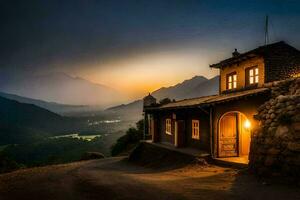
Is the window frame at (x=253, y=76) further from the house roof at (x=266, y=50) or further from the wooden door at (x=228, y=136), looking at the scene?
the wooden door at (x=228, y=136)

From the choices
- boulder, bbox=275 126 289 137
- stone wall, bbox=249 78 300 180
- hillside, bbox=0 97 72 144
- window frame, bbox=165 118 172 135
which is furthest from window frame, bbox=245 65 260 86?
hillside, bbox=0 97 72 144

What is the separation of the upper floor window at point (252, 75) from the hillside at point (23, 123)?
470ft

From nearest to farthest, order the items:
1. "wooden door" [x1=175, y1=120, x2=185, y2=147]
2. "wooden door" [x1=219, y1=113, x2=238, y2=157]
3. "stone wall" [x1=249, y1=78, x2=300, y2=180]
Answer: "stone wall" [x1=249, y1=78, x2=300, y2=180] < "wooden door" [x1=219, y1=113, x2=238, y2=157] < "wooden door" [x1=175, y1=120, x2=185, y2=147]

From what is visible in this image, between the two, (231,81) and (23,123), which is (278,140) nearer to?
(231,81)

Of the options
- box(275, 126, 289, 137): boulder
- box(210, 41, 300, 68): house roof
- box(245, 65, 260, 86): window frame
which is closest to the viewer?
box(275, 126, 289, 137): boulder

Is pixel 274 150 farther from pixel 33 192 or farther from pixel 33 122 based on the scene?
pixel 33 122

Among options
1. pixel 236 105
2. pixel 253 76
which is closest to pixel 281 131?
pixel 236 105

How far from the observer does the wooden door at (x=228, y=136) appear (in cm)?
1781

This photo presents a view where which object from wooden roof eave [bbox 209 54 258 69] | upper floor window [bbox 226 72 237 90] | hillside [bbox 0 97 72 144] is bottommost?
hillside [bbox 0 97 72 144]

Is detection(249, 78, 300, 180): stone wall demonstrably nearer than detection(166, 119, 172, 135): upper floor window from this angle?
Yes

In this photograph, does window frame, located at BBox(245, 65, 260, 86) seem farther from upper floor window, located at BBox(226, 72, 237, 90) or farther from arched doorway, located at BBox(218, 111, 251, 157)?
arched doorway, located at BBox(218, 111, 251, 157)

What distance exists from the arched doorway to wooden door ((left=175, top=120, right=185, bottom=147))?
3987 mm

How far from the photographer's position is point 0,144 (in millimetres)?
133875

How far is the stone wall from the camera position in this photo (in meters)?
10.3
